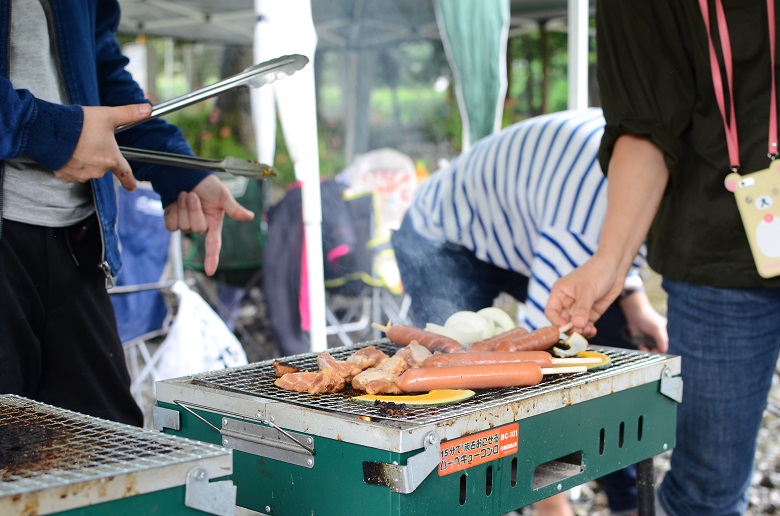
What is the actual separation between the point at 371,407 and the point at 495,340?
66 cm

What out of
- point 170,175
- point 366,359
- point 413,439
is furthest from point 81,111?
point 413,439

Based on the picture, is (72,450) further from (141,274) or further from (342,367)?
(141,274)

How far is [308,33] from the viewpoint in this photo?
4.48 meters

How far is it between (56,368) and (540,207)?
6.67 feet

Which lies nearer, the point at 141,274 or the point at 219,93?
the point at 219,93

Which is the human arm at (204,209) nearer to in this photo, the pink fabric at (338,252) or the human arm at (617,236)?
the human arm at (617,236)

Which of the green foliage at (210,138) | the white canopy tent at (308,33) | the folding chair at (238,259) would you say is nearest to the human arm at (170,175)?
the white canopy tent at (308,33)

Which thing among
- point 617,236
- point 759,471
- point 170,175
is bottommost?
point 759,471

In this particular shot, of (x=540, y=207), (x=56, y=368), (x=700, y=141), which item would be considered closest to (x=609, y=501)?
(x=540, y=207)

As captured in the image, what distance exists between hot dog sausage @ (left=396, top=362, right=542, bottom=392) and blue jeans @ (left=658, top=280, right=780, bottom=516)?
2.85 ft

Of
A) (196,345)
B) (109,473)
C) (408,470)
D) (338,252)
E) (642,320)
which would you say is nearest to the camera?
(109,473)

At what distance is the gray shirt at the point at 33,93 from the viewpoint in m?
2.00

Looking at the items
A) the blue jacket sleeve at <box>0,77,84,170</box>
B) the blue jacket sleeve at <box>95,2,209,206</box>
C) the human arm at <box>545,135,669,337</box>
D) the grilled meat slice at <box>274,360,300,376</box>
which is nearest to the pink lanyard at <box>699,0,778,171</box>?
the human arm at <box>545,135,669,337</box>

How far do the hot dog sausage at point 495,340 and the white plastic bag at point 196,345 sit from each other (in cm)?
243
